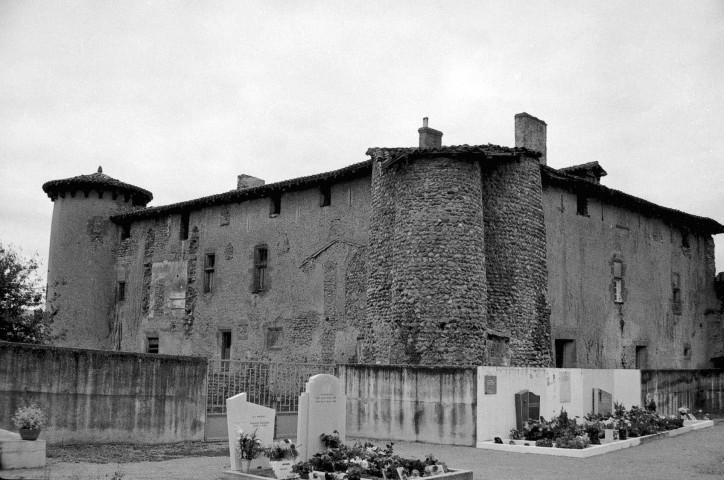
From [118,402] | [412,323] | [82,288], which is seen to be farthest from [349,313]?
[82,288]

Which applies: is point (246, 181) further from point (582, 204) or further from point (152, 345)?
point (582, 204)

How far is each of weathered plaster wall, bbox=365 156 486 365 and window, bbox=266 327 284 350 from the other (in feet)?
17.1

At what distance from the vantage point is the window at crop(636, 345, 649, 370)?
27.6 meters

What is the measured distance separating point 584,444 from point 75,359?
30.0 feet

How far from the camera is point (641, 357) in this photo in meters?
27.7

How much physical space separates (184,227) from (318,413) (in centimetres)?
1922

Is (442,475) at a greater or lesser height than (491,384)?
lesser

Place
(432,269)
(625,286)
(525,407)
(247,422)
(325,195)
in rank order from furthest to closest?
(625,286) < (325,195) < (432,269) < (525,407) < (247,422)

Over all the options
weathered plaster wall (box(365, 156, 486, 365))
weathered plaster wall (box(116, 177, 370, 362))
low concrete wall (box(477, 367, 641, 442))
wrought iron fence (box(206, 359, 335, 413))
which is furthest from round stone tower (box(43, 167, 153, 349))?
low concrete wall (box(477, 367, 641, 442))

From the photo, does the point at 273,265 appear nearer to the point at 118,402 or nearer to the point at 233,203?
the point at 233,203

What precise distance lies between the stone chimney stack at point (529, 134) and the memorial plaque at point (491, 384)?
1103 centimetres

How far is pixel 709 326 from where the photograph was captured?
32281mm

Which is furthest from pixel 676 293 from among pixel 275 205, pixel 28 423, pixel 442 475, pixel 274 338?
pixel 28 423

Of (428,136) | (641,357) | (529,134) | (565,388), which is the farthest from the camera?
(641,357)
